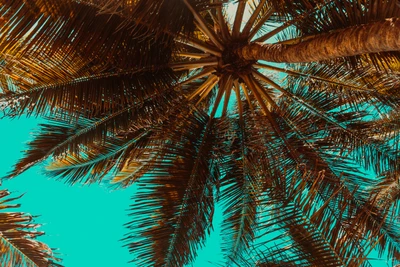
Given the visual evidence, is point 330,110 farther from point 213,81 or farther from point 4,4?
point 4,4

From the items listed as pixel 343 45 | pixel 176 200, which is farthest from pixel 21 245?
pixel 343 45

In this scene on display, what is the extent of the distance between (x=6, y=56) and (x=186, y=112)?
2.63 metres

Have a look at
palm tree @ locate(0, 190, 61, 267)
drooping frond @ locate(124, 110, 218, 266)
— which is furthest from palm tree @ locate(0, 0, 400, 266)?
palm tree @ locate(0, 190, 61, 267)

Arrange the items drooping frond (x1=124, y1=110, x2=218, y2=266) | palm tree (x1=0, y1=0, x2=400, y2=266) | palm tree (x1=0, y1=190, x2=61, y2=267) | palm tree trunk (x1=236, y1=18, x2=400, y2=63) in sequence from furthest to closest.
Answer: drooping frond (x1=124, y1=110, x2=218, y2=266)
palm tree (x1=0, y1=190, x2=61, y2=267)
palm tree (x1=0, y1=0, x2=400, y2=266)
palm tree trunk (x1=236, y1=18, x2=400, y2=63)

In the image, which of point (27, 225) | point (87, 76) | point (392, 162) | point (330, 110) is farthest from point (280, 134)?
point (27, 225)

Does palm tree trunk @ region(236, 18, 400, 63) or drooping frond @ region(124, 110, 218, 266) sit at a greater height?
palm tree trunk @ region(236, 18, 400, 63)

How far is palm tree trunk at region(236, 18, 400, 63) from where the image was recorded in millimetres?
3432

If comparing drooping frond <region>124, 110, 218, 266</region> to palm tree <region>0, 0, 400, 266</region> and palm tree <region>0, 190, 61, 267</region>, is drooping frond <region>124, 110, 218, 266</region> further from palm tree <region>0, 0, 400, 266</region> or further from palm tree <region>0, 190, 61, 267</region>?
palm tree <region>0, 190, 61, 267</region>

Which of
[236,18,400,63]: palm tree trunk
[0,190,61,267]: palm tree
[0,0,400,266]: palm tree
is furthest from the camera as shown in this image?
[0,190,61,267]: palm tree

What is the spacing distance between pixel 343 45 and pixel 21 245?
4.03 meters

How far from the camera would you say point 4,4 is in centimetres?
482

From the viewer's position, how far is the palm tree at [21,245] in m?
5.54

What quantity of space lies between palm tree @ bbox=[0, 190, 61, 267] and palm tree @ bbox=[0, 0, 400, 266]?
3.67 ft

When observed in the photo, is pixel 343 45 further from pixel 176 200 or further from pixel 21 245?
pixel 21 245
